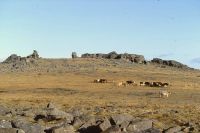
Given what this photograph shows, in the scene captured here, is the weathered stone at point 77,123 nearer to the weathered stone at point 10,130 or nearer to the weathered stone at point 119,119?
the weathered stone at point 119,119

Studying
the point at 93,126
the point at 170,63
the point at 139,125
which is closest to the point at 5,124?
the point at 93,126

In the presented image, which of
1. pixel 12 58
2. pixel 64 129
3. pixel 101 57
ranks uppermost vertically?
pixel 101 57

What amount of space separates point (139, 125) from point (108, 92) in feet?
121

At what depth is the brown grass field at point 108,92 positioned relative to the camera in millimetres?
38594

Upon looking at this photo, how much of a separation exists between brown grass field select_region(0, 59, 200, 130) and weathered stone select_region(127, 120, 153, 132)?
6.99 ft

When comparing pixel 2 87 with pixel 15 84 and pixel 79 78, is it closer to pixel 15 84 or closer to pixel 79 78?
pixel 15 84

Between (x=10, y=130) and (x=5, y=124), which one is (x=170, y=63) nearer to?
(x=5, y=124)

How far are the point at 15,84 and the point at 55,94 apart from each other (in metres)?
18.4

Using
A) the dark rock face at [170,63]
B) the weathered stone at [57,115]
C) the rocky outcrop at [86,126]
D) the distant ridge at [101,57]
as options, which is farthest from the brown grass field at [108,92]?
the dark rock face at [170,63]

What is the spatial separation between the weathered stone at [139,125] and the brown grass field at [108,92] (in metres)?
2.13

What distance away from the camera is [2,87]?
74.6 meters

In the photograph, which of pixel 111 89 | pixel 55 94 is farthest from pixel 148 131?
pixel 111 89

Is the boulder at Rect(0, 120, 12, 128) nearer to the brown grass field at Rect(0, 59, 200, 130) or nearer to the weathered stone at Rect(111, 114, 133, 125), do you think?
the weathered stone at Rect(111, 114, 133, 125)

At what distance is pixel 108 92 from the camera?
2464 inches
